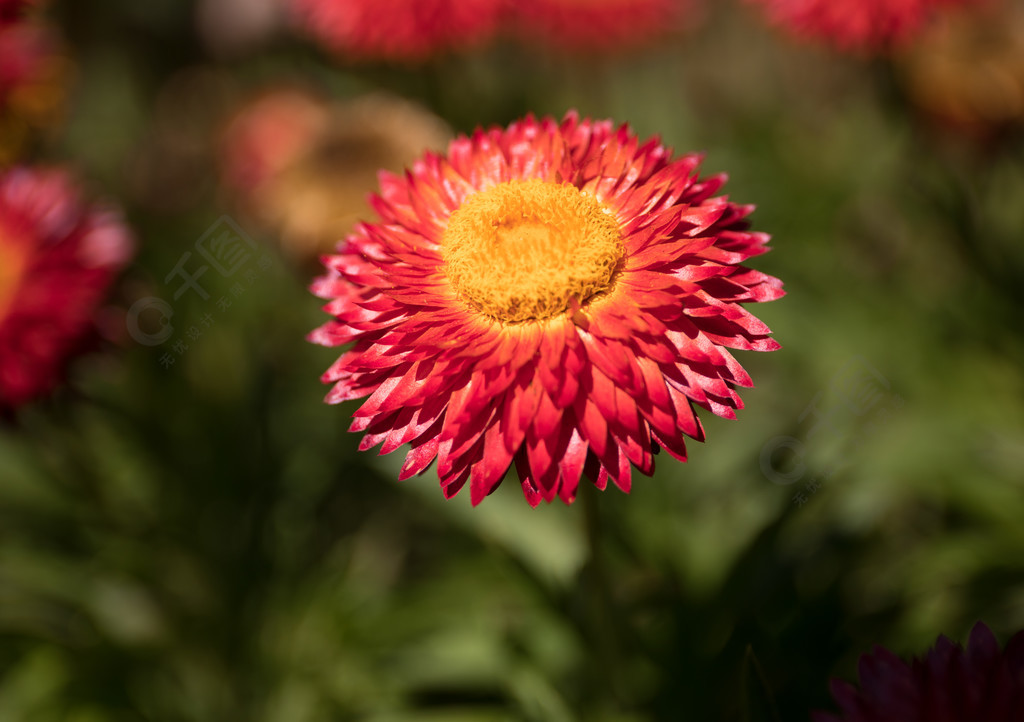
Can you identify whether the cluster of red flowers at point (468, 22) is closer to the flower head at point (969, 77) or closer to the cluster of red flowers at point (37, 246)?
the flower head at point (969, 77)

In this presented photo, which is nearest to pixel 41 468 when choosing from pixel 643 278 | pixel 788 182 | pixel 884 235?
Answer: pixel 643 278

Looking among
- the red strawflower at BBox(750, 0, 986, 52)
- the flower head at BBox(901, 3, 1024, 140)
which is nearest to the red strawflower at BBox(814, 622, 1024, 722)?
the red strawflower at BBox(750, 0, 986, 52)

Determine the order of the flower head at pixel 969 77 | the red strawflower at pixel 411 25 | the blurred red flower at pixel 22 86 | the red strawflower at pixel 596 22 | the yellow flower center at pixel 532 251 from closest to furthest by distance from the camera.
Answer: the yellow flower center at pixel 532 251
the blurred red flower at pixel 22 86
the red strawflower at pixel 411 25
the flower head at pixel 969 77
the red strawflower at pixel 596 22

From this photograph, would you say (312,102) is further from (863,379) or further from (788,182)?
(863,379)

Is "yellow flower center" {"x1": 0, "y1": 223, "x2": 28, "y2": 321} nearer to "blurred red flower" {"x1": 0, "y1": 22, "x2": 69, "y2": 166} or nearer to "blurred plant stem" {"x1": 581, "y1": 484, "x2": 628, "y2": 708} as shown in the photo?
"blurred red flower" {"x1": 0, "y1": 22, "x2": 69, "y2": 166}

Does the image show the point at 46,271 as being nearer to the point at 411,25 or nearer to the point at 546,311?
the point at 411,25

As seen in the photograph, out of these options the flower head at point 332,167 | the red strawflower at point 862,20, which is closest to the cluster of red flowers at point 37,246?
the flower head at point 332,167

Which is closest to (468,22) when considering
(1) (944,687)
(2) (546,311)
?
(2) (546,311)
